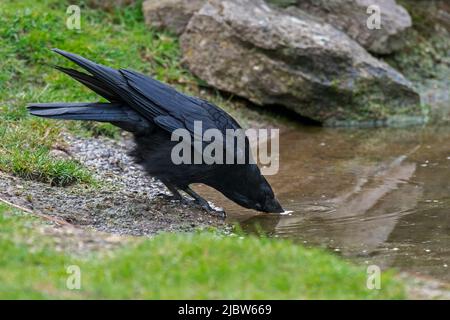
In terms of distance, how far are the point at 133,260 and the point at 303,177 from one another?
3.66 metres

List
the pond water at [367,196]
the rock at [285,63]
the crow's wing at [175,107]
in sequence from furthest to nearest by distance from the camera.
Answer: the rock at [285,63] → the crow's wing at [175,107] → the pond water at [367,196]

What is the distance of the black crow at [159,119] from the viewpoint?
20.8ft

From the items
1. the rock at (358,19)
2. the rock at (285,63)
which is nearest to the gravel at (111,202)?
the rock at (285,63)

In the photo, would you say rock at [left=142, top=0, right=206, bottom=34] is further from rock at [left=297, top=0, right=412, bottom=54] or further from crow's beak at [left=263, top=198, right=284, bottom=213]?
crow's beak at [left=263, top=198, right=284, bottom=213]

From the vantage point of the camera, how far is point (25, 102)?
26.6 ft

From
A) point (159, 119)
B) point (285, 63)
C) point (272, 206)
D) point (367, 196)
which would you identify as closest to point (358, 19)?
point (285, 63)

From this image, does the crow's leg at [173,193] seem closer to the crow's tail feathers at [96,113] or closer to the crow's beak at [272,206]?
the crow's tail feathers at [96,113]

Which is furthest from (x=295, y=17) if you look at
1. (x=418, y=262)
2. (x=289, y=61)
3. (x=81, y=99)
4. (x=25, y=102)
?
(x=418, y=262)

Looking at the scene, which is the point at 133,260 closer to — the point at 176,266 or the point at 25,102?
the point at 176,266

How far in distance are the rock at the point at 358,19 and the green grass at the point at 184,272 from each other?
21.2ft

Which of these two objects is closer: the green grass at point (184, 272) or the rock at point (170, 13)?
the green grass at point (184, 272)

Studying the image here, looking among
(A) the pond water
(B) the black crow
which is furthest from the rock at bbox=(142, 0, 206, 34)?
(B) the black crow

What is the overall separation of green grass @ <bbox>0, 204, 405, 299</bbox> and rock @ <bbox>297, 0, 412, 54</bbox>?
645 centimetres
